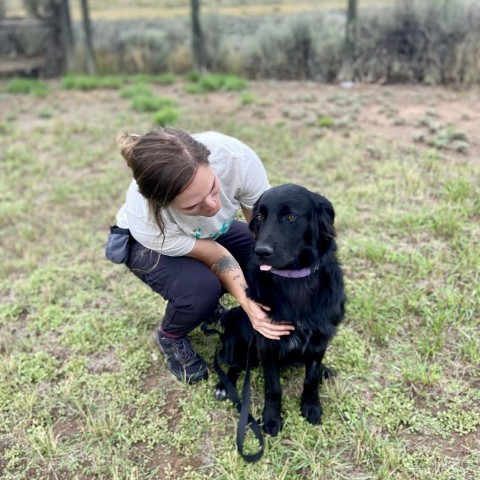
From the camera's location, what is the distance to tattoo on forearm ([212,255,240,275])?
226cm

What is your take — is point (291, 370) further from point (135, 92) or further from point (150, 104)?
point (135, 92)

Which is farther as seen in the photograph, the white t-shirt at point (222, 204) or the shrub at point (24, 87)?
the shrub at point (24, 87)

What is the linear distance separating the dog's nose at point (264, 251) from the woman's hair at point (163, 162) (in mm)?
404

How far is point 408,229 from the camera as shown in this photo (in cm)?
347

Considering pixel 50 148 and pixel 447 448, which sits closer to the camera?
pixel 447 448

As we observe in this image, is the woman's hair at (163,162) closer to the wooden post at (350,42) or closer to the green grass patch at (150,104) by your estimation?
the green grass patch at (150,104)

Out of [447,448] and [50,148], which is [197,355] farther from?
A: [50,148]

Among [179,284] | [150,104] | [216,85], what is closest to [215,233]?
[179,284]

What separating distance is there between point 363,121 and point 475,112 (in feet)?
4.41

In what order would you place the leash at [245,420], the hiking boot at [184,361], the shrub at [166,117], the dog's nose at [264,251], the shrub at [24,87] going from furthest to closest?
the shrub at [24,87], the shrub at [166,117], the hiking boot at [184,361], the leash at [245,420], the dog's nose at [264,251]

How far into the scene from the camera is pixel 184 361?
7.86 feet

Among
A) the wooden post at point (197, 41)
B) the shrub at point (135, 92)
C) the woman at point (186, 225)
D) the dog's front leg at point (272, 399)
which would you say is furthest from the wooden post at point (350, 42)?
the dog's front leg at point (272, 399)

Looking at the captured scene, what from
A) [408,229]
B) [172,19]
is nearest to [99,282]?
[408,229]

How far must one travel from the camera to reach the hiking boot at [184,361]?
2.38 metres
